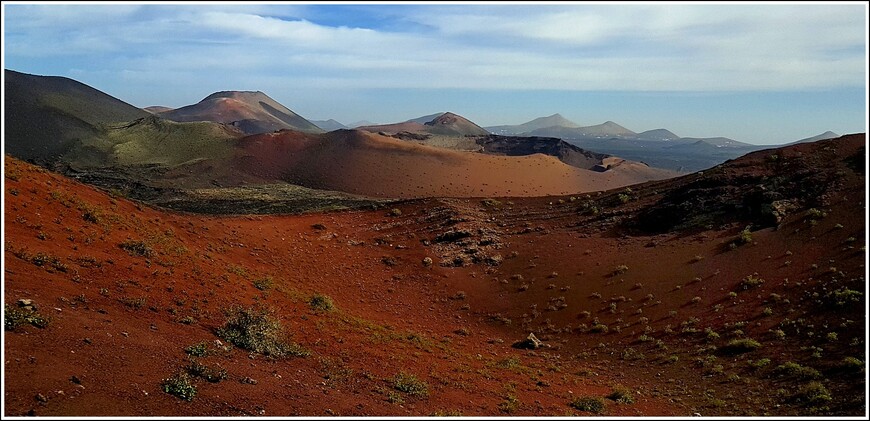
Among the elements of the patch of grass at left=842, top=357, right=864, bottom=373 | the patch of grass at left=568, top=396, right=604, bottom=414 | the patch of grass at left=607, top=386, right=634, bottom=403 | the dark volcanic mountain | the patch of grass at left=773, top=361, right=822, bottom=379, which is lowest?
the patch of grass at left=607, top=386, right=634, bottom=403

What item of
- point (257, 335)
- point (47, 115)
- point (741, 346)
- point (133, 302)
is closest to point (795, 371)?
point (741, 346)

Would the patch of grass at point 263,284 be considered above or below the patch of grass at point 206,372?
below

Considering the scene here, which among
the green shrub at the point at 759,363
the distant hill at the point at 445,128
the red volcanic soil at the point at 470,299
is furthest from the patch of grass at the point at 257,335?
the distant hill at the point at 445,128

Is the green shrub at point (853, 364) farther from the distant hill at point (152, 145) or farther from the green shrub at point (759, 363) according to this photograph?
the distant hill at point (152, 145)

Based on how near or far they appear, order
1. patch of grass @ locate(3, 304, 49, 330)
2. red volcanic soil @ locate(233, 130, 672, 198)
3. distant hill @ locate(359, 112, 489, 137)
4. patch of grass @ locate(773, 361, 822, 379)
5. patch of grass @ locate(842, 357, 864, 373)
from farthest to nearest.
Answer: distant hill @ locate(359, 112, 489, 137), red volcanic soil @ locate(233, 130, 672, 198), patch of grass @ locate(773, 361, 822, 379), patch of grass @ locate(842, 357, 864, 373), patch of grass @ locate(3, 304, 49, 330)

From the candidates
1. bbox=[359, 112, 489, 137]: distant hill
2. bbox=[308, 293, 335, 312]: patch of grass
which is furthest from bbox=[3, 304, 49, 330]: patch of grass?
bbox=[359, 112, 489, 137]: distant hill

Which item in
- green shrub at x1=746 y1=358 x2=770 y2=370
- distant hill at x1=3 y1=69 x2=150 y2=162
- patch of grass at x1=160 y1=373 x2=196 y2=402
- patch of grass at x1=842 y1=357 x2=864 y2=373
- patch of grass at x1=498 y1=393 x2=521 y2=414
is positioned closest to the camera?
patch of grass at x1=160 y1=373 x2=196 y2=402

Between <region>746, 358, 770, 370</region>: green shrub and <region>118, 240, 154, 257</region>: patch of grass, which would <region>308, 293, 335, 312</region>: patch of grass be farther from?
<region>746, 358, 770, 370</region>: green shrub
